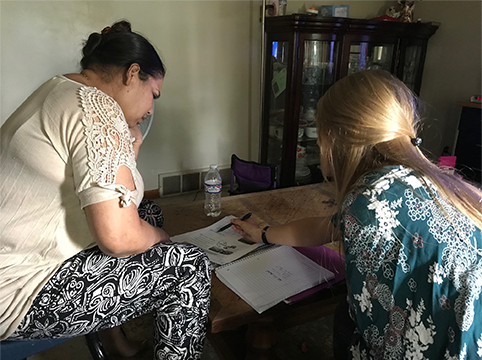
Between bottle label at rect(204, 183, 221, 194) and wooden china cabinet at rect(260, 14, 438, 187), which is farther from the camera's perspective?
wooden china cabinet at rect(260, 14, 438, 187)

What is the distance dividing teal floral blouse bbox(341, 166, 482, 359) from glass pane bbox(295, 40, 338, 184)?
2.06m

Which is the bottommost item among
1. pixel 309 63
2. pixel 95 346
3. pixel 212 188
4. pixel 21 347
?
pixel 95 346

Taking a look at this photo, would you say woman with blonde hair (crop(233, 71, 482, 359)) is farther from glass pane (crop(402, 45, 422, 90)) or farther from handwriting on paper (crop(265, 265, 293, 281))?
glass pane (crop(402, 45, 422, 90))

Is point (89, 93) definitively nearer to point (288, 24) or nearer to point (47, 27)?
point (47, 27)

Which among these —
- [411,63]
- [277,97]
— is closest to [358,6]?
[411,63]

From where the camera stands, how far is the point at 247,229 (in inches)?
47.0

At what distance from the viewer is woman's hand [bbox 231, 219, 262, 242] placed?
1.17 m

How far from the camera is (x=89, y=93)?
2.64 feet

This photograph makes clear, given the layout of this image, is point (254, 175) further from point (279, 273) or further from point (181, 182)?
point (181, 182)

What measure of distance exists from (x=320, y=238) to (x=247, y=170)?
3.01ft

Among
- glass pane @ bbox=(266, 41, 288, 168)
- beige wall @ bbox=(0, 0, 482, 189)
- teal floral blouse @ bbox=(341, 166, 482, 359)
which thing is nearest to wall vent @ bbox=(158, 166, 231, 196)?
beige wall @ bbox=(0, 0, 482, 189)

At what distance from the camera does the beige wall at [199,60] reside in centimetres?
226

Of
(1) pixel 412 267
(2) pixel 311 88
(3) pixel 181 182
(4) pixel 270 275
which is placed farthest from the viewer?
(3) pixel 181 182

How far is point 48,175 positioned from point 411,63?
3141mm
